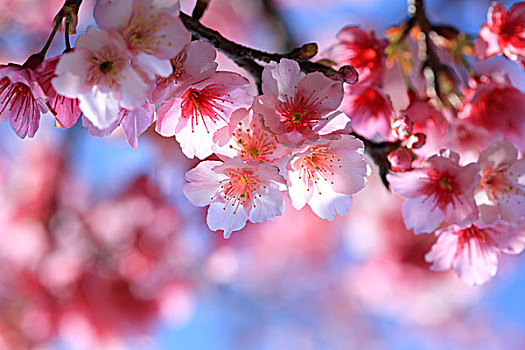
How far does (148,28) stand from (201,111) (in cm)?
16

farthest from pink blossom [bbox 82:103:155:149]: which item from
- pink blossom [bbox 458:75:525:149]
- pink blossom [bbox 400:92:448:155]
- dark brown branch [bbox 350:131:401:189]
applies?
pink blossom [bbox 458:75:525:149]

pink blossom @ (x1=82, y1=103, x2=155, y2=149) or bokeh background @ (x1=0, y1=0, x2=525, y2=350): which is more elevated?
pink blossom @ (x1=82, y1=103, x2=155, y2=149)

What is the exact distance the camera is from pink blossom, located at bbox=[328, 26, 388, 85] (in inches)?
41.3

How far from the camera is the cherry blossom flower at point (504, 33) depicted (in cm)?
102

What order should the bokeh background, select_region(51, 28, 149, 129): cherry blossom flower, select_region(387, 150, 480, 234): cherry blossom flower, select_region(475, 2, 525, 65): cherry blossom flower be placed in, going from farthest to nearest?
the bokeh background → select_region(475, 2, 525, 65): cherry blossom flower → select_region(387, 150, 480, 234): cherry blossom flower → select_region(51, 28, 149, 129): cherry blossom flower

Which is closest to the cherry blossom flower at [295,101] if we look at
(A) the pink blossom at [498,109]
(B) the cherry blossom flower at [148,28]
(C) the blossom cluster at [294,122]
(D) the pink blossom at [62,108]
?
(C) the blossom cluster at [294,122]

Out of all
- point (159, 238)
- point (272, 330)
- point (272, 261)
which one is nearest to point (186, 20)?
point (159, 238)

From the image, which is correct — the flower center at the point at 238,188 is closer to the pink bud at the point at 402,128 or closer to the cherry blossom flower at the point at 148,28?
the cherry blossom flower at the point at 148,28

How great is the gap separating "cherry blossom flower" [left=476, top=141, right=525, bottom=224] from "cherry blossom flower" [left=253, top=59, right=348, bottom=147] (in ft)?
1.14

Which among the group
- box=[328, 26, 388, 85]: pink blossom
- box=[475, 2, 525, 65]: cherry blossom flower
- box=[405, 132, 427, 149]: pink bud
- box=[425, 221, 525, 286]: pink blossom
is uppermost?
box=[328, 26, 388, 85]: pink blossom

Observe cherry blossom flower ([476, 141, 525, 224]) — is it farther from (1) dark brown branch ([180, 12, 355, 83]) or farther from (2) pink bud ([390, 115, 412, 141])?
(1) dark brown branch ([180, 12, 355, 83])

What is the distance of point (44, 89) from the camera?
0.73 meters

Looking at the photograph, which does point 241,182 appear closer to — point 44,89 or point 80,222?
point 44,89

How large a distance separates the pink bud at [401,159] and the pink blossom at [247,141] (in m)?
0.25
